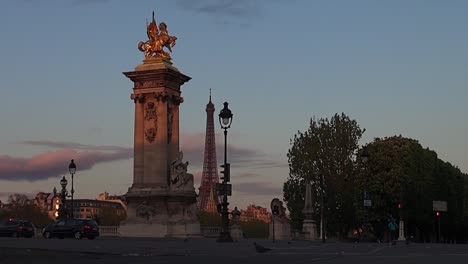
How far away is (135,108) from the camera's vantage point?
62531 mm

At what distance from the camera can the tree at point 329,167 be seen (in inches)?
3551

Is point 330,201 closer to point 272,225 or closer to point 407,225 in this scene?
point 407,225

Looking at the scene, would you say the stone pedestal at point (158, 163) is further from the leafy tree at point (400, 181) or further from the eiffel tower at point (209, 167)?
the eiffel tower at point (209, 167)

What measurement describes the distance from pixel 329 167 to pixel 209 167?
274 ft

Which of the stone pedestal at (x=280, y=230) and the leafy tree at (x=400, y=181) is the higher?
the leafy tree at (x=400, y=181)

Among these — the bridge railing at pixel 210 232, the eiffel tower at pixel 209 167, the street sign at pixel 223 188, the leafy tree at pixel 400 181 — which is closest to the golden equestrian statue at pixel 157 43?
the bridge railing at pixel 210 232

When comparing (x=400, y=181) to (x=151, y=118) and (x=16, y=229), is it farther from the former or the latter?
(x=16, y=229)

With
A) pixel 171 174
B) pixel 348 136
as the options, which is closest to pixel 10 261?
pixel 171 174

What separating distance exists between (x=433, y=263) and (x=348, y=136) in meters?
68.4

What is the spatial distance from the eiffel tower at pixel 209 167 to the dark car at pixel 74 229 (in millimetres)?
110015

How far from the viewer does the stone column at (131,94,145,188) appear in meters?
62.0

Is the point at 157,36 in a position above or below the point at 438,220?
above

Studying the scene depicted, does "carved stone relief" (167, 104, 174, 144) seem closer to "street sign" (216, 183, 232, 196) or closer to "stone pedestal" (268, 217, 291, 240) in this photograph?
"stone pedestal" (268, 217, 291, 240)

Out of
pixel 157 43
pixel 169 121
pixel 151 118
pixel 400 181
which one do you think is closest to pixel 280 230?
pixel 169 121
